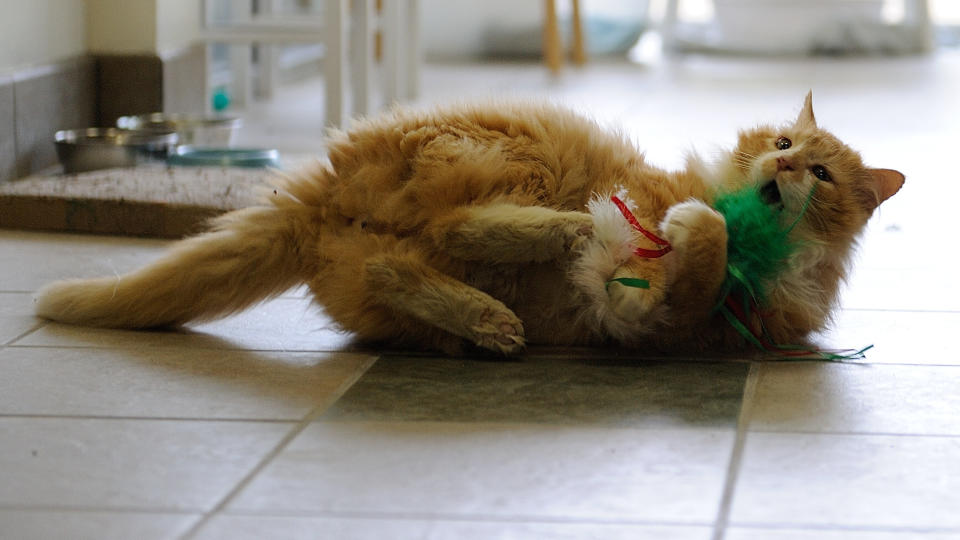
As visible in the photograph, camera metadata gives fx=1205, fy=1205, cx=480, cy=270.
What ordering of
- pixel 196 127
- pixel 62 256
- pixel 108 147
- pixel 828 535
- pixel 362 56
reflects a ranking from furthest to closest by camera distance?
1. pixel 362 56
2. pixel 196 127
3. pixel 108 147
4. pixel 62 256
5. pixel 828 535

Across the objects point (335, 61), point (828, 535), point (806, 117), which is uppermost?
point (335, 61)

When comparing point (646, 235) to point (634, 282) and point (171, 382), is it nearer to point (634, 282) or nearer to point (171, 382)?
point (634, 282)

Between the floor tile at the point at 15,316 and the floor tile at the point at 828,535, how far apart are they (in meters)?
1.15

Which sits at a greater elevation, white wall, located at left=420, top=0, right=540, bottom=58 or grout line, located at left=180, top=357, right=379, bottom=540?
white wall, located at left=420, top=0, right=540, bottom=58

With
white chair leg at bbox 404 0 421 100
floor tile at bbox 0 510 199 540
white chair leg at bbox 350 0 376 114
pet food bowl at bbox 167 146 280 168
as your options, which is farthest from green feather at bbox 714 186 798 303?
white chair leg at bbox 404 0 421 100

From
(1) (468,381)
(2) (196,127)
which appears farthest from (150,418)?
(2) (196,127)

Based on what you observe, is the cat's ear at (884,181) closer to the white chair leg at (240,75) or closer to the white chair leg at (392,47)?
the white chair leg at (392,47)

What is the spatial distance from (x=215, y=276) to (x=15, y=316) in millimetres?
399

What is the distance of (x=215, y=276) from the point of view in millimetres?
1738

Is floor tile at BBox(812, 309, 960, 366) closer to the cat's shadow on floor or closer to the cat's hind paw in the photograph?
the cat's shadow on floor

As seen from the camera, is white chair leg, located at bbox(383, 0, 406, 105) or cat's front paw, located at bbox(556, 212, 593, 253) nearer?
cat's front paw, located at bbox(556, 212, 593, 253)

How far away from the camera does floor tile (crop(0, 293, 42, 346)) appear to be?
71.6 inches

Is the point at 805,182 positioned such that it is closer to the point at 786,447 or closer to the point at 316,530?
the point at 786,447

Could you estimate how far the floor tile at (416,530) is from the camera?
3.69ft
